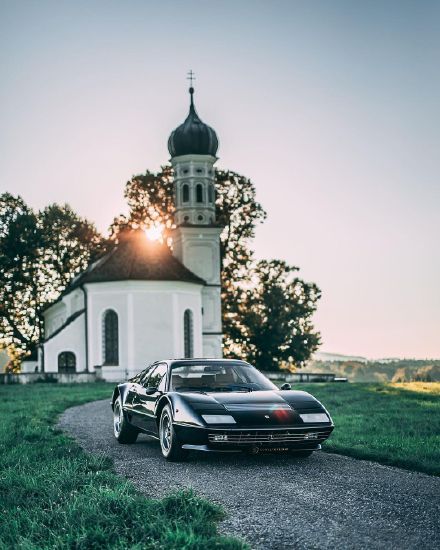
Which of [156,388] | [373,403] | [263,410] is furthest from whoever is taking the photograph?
[373,403]

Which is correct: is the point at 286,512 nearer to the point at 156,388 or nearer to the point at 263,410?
the point at 263,410

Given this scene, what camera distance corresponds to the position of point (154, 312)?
144ft

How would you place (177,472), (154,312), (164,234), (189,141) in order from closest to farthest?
(177,472)
(154,312)
(189,141)
(164,234)

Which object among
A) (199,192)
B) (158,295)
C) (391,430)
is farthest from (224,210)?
(391,430)

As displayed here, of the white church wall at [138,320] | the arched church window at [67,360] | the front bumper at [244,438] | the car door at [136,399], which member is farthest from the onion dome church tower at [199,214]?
the front bumper at [244,438]

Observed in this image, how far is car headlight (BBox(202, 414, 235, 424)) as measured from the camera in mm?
8602

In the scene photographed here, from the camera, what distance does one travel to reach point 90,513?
5.65 m

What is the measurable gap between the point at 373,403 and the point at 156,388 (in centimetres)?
896

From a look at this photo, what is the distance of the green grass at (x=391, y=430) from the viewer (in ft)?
29.2

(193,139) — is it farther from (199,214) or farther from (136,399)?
(136,399)

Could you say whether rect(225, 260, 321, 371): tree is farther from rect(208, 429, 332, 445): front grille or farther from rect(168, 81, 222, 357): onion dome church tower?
rect(208, 429, 332, 445): front grille

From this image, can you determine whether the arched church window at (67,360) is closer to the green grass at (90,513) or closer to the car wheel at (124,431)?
the car wheel at (124,431)

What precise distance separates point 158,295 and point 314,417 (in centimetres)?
3533

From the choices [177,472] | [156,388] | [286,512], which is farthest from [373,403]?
[286,512]
